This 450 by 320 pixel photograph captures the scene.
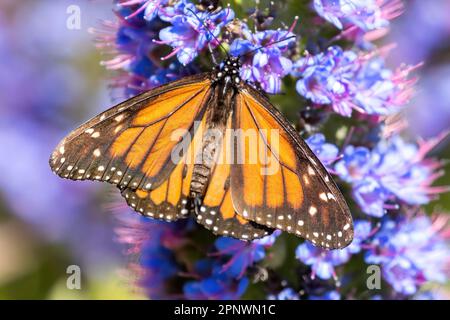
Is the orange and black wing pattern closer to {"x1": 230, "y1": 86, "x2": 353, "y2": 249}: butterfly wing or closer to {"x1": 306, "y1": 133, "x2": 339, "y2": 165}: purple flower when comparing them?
{"x1": 230, "y1": 86, "x2": 353, "y2": 249}: butterfly wing

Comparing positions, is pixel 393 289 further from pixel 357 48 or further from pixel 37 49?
pixel 37 49

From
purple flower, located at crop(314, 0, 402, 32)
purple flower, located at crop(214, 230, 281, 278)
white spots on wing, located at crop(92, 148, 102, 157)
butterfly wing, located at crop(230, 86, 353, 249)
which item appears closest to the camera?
butterfly wing, located at crop(230, 86, 353, 249)

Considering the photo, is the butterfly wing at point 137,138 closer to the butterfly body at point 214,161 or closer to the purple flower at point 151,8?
the butterfly body at point 214,161

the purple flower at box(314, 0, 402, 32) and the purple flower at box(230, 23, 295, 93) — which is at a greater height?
the purple flower at box(314, 0, 402, 32)

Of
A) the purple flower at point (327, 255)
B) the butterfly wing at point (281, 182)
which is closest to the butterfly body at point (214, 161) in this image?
the butterfly wing at point (281, 182)

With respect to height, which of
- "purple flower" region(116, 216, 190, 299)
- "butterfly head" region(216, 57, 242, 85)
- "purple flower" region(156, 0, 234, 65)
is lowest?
"purple flower" region(116, 216, 190, 299)

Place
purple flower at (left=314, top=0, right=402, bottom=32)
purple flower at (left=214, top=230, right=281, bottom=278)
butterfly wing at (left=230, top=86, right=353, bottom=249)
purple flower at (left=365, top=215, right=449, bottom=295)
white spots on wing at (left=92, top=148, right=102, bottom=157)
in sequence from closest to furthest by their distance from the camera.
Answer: butterfly wing at (left=230, top=86, right=353, bottom=249)
white spots on wing at (left=92, top=148, right=102, bottom=157)
purple flower at (left=314, top=0, right=402, bottom=32)
purple flower at (left=214, top=230, right=281, bottom=278)
purple flower at (left=365, top=215, right=449, bottom=295)

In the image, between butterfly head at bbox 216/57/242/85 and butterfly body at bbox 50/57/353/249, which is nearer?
butterfly body at bbox 50/57/353/249

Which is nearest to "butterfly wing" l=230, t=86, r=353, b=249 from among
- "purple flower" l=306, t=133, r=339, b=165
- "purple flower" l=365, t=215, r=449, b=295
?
"purple flower" l=306, t=133, r=339, b=165

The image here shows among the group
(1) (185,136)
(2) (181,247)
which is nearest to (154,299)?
(2) (181,247)
